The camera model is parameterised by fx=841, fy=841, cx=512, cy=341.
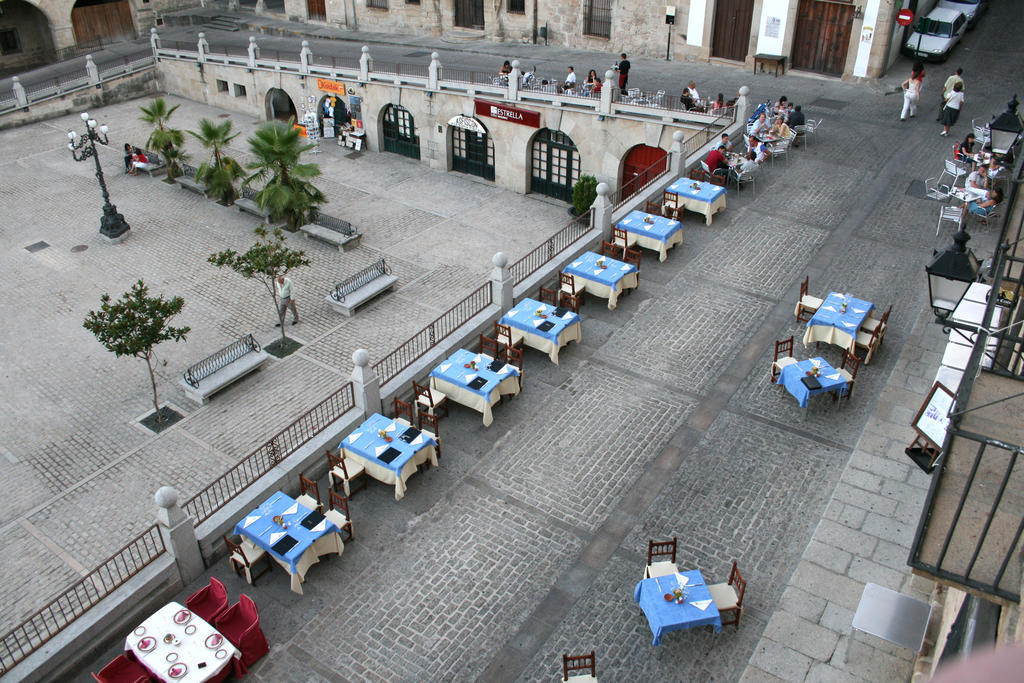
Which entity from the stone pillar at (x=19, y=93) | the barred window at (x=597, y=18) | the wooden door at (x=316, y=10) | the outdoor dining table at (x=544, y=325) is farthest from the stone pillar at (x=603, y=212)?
the wooden door at (x=316, y=10)

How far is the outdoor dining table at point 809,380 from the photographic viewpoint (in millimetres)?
15227

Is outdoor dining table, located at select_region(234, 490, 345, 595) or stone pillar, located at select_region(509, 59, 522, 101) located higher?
stone pillar, located at select_region(509, 59, 522, 101)

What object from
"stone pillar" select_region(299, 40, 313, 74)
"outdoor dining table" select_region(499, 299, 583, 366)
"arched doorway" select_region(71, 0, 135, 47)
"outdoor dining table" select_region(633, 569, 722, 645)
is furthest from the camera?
"arched doorway" select_region(71, 0, 135, 47)

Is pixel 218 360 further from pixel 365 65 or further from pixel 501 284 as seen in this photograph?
pixel 365 65

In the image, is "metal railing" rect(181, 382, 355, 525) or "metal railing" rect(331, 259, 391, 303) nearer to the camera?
"metal railing" rect(181, 382, 355, 525)

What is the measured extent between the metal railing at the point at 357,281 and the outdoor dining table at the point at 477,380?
8.34m

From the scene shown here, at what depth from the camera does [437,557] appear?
43.3ft

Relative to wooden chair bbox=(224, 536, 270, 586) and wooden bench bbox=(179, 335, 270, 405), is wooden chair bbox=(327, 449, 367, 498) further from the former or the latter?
wooden bench bbox=(179, 335, 270, 405)

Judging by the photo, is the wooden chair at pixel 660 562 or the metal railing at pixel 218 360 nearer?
the wooden chair at pixel 660 562

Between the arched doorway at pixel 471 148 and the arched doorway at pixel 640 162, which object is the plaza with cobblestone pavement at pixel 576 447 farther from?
the arched doorway at pixel 471 148

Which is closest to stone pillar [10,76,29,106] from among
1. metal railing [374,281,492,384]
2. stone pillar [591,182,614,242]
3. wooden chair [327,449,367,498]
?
metal railing [374,281,492,384]

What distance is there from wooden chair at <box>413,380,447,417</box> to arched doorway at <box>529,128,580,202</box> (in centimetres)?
1856

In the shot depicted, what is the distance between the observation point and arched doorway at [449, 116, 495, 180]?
34.0 m

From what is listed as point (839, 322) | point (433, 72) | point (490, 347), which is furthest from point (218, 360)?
point (433, 72)
